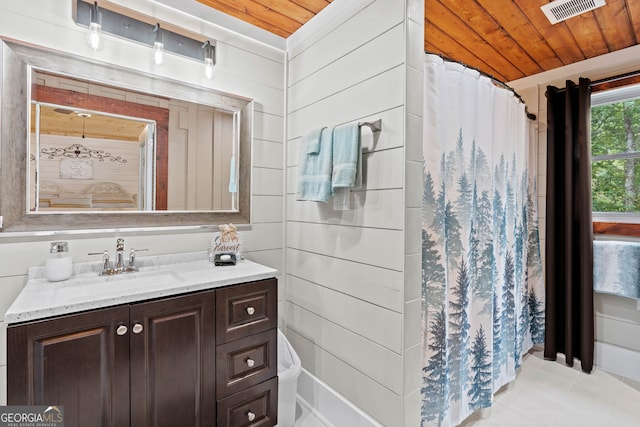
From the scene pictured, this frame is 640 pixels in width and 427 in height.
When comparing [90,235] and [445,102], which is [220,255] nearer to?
[90,235]

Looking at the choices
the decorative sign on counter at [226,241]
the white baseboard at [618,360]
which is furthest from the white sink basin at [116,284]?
the white baseboard at [618,360]

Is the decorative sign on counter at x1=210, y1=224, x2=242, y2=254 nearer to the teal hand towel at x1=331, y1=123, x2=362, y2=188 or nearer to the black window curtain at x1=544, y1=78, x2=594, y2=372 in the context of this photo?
the teal hand towel at x1=331, y1=123, x2=362, y2=188

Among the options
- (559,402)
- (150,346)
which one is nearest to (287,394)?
(150,346)

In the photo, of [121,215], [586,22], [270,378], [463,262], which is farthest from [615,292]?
[121,215]

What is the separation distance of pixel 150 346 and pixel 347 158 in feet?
3.92

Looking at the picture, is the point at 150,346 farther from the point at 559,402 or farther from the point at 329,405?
the point at 559,402

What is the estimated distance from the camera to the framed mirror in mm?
1380

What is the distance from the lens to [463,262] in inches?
68.2

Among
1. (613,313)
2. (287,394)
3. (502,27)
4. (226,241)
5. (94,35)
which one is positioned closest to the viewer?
(94,35)

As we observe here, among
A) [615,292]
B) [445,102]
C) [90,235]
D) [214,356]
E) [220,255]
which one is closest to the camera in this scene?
[214,356]

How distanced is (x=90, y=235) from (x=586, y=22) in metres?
3.12

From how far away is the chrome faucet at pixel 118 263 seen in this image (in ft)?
4.97

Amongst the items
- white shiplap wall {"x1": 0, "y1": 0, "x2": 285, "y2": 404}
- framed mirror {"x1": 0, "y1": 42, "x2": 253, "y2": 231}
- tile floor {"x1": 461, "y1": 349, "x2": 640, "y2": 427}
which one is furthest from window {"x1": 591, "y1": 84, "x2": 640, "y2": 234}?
framed mirror {"x1": 0, "y1": 42, "x2": 253, "y2": 231}

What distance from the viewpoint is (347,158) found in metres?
1.57
